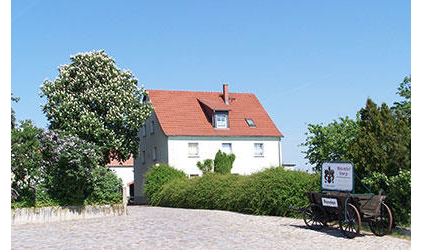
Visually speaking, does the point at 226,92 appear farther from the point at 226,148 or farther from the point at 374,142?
the point at 374,142

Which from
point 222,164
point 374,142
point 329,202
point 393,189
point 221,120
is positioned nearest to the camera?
point 393,189

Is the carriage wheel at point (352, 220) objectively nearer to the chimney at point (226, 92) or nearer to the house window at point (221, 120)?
the house window at point (221, 120)

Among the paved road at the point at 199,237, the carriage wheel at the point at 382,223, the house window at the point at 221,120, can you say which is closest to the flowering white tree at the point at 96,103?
the house window at the point at 221,120

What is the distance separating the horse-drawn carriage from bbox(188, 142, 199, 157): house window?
22.2 metres

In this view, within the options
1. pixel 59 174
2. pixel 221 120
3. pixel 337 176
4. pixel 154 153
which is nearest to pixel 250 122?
pixel 221 120

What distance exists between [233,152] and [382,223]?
25.6 metres

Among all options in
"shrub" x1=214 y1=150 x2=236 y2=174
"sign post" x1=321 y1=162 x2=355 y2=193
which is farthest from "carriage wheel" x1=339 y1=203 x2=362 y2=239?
"shrub" x1=214 y1=150 x2=236 y2=174

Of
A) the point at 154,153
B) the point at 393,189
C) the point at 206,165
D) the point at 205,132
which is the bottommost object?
the point at 393,189

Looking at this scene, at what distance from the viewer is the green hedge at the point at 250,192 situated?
16.7 m

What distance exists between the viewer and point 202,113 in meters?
38.1

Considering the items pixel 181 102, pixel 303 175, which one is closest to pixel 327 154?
pixel 303 175

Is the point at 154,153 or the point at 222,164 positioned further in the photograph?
the point at 154,153
